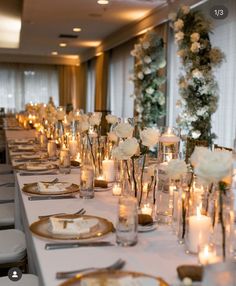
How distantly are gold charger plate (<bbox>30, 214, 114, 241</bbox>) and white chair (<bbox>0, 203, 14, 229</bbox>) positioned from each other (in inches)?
45.4

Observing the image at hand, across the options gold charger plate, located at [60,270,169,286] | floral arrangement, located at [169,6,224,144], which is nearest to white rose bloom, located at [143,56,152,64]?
floral arrangement, located at [169,6,224,144]

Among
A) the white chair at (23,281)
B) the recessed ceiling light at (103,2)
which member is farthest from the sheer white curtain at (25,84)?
the white chair at (23,281)

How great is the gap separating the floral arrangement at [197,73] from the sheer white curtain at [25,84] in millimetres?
10682

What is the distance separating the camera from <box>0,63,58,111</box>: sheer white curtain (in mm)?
15297

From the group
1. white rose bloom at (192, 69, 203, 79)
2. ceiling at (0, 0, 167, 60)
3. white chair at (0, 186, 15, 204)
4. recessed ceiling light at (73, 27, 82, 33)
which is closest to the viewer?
white chair at (0, 186, 15, 204)

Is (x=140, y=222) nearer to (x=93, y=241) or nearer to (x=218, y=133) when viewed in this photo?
(x=93, y=241)

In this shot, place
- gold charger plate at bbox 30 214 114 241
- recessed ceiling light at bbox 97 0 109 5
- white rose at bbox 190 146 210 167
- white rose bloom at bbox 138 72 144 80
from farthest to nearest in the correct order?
white rose bloom at bbox 138 72 144 80
recessed ceiling light at bbox 97 0 109 5
gold charger plate at bbox 30 214 114 241
white rose at bbox 190 146 210 167

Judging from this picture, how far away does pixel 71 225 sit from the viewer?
5.01ft

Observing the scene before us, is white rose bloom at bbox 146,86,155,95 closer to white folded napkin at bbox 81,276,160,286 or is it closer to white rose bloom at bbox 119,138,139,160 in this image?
white rose bloom at bbox 119,138,139,160

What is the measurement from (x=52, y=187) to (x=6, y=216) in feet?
2.39

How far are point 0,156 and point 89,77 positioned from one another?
751 centimetres

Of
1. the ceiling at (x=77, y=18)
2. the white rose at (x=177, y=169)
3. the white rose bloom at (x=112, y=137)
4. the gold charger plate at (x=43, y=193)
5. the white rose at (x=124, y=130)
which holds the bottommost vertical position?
the gold charger plate at (x=43, y=193)

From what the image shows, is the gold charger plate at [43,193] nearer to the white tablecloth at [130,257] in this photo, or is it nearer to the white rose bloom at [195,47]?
the white tablecloth at [130,257]

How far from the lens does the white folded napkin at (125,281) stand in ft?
3.64
